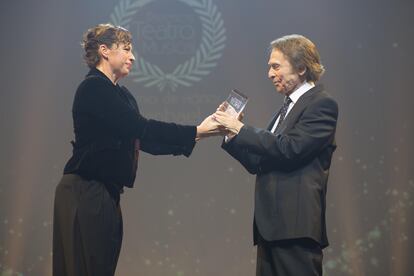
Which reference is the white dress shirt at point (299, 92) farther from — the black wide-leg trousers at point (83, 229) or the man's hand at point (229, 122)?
the black wide-leg trousers at point (83, 229)

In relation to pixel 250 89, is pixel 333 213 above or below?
below

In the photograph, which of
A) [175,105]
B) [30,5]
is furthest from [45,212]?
[30,5]

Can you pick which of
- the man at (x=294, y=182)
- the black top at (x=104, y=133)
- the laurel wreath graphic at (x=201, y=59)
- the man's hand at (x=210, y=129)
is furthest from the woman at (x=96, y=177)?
the laurel wreath graphic at (x=201, y=59)

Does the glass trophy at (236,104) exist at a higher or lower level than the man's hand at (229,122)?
higher

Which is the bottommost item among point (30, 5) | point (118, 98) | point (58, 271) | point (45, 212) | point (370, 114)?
point (45, 212)

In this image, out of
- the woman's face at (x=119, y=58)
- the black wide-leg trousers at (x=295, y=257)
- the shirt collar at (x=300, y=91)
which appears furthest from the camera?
the woman's face at (x=119, y=58)

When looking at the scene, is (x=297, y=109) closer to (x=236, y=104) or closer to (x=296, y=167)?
(x=296, y=167)

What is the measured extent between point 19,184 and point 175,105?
1229mm

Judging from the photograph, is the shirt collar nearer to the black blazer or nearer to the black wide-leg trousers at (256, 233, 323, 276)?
the black blazer

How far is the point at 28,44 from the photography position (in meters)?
3.81

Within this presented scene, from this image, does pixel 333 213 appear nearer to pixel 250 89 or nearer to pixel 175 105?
pixel 250 89

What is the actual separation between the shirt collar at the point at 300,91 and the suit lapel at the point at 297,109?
40 mm

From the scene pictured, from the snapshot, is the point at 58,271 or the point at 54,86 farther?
the point at 54,86

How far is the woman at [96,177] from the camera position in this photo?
2.02 m
